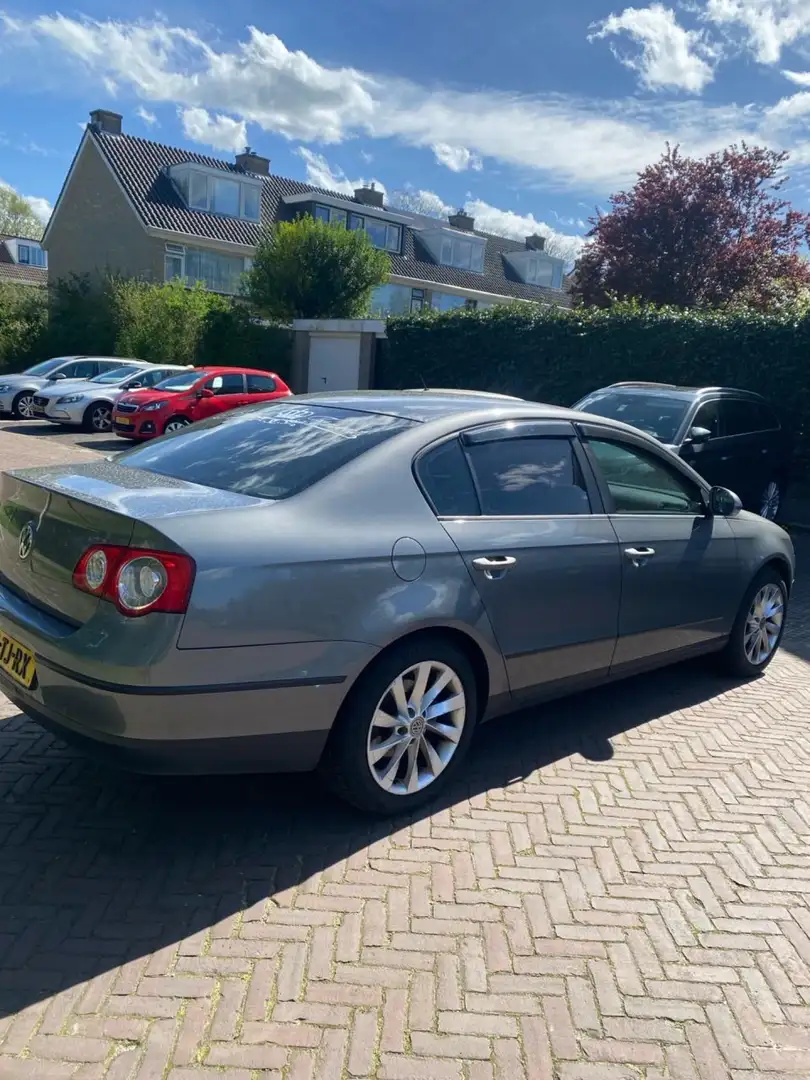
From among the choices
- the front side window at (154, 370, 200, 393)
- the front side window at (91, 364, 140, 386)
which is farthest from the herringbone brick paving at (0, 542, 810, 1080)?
the front side window at (91, 364, 140, 386)

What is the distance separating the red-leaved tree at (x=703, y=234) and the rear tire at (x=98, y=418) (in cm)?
1411

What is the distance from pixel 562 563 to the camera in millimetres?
3721

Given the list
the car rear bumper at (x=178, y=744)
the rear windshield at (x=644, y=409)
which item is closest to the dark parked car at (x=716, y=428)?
the rear windshield at (x=644, y=409)

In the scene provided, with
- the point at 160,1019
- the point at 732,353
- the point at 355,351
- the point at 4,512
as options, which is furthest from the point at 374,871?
the point at 355,351

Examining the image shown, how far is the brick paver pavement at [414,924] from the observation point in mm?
2215

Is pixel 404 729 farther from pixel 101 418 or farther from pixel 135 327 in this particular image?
pixel 135 327

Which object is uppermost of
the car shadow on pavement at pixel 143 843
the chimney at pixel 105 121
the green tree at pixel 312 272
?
the chimney at pixel 105 121

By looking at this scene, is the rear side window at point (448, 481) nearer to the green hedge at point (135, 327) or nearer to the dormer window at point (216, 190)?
the green hedge at point (135, 327)

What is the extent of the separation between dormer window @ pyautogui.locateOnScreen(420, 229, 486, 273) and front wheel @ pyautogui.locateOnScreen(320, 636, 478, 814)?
41750mm

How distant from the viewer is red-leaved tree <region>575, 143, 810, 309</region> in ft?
77.6

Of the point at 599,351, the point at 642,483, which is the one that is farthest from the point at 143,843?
the point at 599,351

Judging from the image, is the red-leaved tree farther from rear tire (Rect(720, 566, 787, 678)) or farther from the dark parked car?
rear tire (Rect(720, 566, 787, 678))

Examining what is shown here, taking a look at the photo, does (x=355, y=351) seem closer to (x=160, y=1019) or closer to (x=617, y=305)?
(x=617, y=305)

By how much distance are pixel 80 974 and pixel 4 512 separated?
1.85 m
